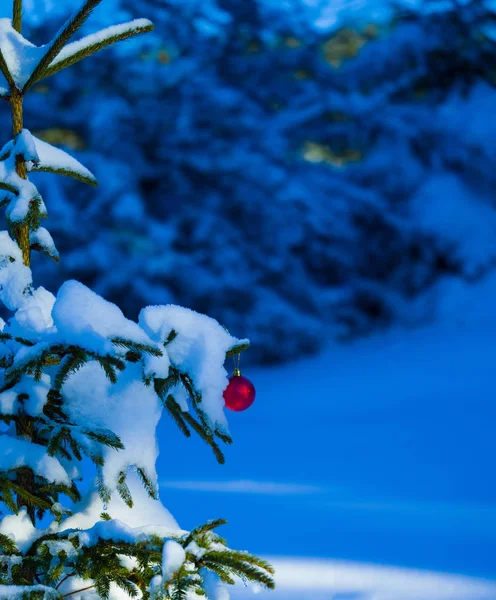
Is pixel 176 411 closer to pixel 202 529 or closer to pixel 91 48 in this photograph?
pixel 202 529

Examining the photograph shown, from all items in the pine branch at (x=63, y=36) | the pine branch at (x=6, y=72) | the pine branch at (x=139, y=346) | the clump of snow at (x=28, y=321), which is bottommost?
the pine branch at (x=139, y=346)

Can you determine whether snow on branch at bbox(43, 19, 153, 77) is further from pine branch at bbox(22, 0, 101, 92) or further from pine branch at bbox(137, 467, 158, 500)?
pine branch at bbox(137, 467, 158, 500)

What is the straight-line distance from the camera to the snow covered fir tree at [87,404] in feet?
3.38

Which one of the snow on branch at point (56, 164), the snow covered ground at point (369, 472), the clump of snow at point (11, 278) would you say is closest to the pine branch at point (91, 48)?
the snow on branch at point (56, 164)

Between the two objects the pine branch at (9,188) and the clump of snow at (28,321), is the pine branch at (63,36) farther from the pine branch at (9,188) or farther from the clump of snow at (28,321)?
the clump of snow at (28,321)

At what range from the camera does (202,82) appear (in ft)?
20.9

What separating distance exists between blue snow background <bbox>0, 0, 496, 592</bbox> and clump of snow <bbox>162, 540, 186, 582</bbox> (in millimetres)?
4347

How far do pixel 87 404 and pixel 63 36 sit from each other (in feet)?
1.79

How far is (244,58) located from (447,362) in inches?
Answer: 120

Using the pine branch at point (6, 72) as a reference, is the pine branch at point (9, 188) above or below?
below

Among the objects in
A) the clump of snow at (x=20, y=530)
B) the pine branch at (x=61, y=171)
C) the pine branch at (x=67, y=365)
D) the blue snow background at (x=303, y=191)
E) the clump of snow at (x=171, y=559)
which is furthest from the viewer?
the blue snow background at (x=303, y=191)

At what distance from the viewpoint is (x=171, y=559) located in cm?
94

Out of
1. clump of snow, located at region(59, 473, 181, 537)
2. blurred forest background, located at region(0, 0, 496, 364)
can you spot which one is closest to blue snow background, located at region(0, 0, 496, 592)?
blurred forest background, located at region(0, 0, 496, 364)

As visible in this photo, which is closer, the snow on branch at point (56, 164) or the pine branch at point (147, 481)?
the pine branch at point (147, 481)
